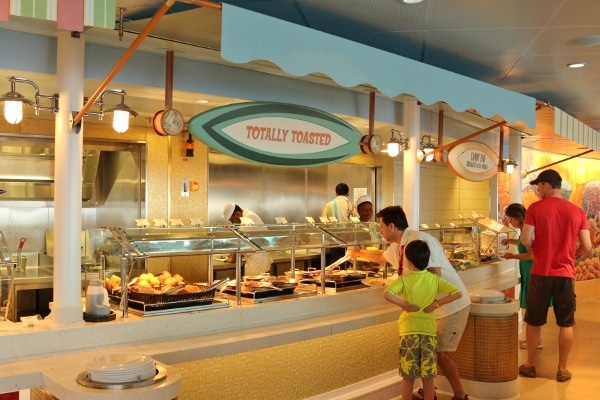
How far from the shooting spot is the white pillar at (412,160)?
681cm

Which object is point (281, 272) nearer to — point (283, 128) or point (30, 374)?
point (283, 128)

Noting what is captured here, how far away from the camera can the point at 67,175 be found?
13.1 feet

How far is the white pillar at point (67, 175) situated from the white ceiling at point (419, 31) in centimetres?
32

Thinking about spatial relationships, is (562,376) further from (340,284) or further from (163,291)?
(163,291)

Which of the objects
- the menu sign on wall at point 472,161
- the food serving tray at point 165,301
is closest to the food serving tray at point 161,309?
the food serving tray at point 165,301

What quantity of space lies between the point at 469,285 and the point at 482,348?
4.72 ft

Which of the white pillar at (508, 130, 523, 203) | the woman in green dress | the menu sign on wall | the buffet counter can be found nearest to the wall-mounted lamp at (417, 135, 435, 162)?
the menu sign on wall

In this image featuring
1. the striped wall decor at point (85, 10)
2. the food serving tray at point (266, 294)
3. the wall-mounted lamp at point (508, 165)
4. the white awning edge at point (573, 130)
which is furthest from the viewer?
the wall-mounted lamp at point (508, 165)

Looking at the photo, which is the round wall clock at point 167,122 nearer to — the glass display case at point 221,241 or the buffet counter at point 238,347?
the glass display case at point 221,241

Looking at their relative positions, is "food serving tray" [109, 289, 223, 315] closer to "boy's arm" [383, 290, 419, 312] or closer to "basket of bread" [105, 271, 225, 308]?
"basket of bread" [105, 271, 225, 308]

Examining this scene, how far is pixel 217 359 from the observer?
4312mm

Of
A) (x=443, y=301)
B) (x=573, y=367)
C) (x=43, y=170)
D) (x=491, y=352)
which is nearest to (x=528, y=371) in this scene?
(x=573, y=367)

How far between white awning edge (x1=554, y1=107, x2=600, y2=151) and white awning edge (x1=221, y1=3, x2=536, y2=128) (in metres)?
2.59

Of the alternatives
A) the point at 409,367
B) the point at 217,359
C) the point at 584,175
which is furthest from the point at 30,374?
the point at 584,175
